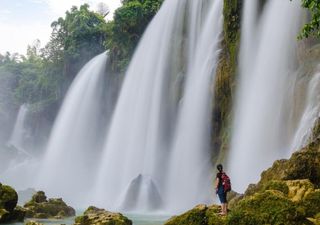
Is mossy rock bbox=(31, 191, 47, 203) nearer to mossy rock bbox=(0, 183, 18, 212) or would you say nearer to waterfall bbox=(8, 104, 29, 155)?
mossy rock bbox=(0, 183, 18, 212)

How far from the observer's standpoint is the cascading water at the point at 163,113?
2705 cm

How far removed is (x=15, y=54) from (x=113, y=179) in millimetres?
67764

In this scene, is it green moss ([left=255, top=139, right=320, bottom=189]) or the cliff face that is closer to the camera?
green moss ([left=255, top=139, right=320, bottom=189])

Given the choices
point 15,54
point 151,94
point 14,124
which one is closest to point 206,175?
point 151,94

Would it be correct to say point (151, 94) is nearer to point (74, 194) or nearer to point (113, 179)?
point (113, 179)

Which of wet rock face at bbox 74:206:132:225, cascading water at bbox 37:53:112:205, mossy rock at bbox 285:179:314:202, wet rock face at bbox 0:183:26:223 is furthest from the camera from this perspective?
cascading water at bbox 37:53:112:205

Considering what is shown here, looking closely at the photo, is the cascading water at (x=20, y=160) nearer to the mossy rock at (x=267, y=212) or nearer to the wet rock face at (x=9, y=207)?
the wet rock face at (x=9, y=207)

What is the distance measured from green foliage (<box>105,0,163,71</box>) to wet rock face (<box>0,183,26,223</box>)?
2354 cm

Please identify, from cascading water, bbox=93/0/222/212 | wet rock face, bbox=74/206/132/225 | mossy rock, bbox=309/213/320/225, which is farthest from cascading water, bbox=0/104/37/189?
mossy rock, bbox=309/213/320/225

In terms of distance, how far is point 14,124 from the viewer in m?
62.0

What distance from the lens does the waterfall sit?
59.5m

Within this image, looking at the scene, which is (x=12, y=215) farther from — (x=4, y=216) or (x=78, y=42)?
(x=78, y=42)

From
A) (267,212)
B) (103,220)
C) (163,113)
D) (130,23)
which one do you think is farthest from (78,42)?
(267,212)

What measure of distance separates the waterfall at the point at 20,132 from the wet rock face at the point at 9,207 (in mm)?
41570
